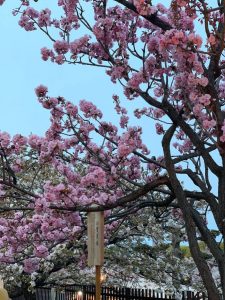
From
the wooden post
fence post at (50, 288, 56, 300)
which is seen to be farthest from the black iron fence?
the wooden post

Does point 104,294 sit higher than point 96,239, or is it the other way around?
point 96,239

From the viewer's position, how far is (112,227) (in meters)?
12.6

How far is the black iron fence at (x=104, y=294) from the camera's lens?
1232 cm

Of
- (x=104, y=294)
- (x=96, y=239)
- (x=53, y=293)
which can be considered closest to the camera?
(x=96, y=239)

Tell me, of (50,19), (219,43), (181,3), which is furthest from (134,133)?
(181,3)

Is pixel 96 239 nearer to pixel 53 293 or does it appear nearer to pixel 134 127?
pixel 134 127

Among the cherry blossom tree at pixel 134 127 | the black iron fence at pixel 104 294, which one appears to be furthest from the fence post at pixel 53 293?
the cherry blossom tree at pixel 134 127

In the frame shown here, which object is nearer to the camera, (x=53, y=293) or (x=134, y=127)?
(x=134, y=127)

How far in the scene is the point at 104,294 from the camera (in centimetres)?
1488

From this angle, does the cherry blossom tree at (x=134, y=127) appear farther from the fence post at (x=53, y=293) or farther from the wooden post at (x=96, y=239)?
the fence post at (x=53, y=293)

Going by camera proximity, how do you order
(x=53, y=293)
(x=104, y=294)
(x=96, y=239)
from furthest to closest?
1. (x=53, y=293)
2. (x=104, y=294)
3. (x=96, y=239)

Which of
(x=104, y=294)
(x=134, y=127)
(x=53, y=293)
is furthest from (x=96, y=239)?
(x=53, y=293)

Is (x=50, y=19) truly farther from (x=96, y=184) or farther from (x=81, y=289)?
(x=81, y=289)

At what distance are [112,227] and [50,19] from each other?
502 cm
